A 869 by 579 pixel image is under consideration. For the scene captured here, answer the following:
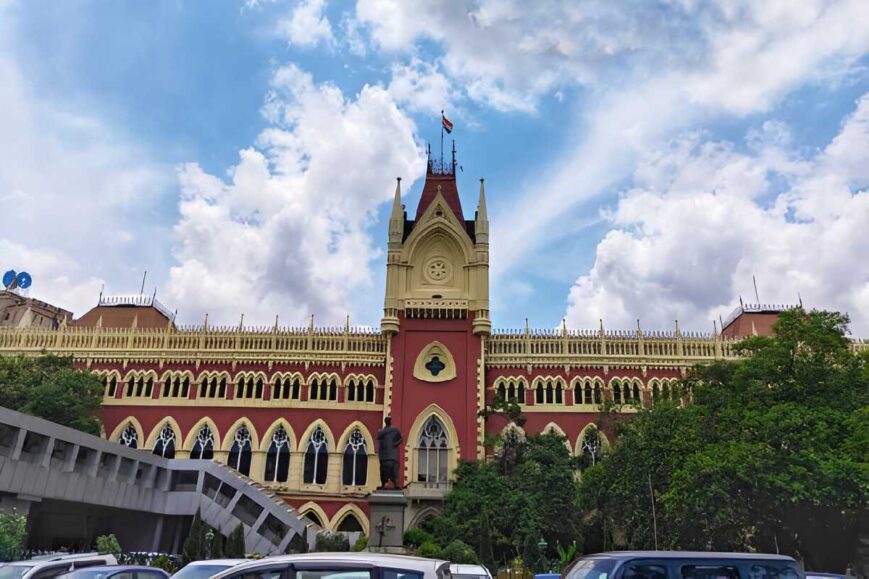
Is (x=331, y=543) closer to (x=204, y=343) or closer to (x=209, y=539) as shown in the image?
(x=209, y=539)

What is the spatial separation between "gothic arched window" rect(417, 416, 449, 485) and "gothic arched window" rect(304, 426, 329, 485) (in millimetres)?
5143

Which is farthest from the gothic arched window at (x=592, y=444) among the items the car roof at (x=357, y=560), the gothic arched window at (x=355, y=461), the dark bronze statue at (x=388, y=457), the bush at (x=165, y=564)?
the car roof at (x=357, y=560)

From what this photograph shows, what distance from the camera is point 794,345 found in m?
21.0

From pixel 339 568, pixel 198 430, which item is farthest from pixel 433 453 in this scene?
pixel 339 568

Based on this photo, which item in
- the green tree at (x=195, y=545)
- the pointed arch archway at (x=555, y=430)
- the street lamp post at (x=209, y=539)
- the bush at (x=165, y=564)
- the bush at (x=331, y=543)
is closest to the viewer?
the bush at (x=165, y=564)

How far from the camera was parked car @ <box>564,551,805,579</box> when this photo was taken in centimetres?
949

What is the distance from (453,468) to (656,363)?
1283cm

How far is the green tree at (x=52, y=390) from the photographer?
3369cm

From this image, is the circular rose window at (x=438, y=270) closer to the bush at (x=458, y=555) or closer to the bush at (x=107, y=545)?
the bush at (x=458, y=555)

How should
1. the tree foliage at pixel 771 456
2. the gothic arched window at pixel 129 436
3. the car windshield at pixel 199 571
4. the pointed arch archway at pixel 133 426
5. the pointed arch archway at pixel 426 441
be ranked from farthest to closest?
1. the gothic arched window at pixel 129 436
2. the pointed arch archway at pixel 133 426
3. the pointed arch archway at pixel 426 441
4. the tree foliage at pixel 771 456
5. the car windshield at pixel 199 571

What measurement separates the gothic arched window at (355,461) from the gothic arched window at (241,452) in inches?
211

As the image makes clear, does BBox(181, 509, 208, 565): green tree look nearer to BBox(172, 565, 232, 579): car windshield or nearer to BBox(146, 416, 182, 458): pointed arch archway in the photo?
BBox(146, 416, 182, 458): pointed arch archway

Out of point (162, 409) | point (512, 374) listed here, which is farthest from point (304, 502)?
point (512, 374)

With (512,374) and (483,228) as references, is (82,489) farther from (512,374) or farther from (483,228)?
(483,228)
